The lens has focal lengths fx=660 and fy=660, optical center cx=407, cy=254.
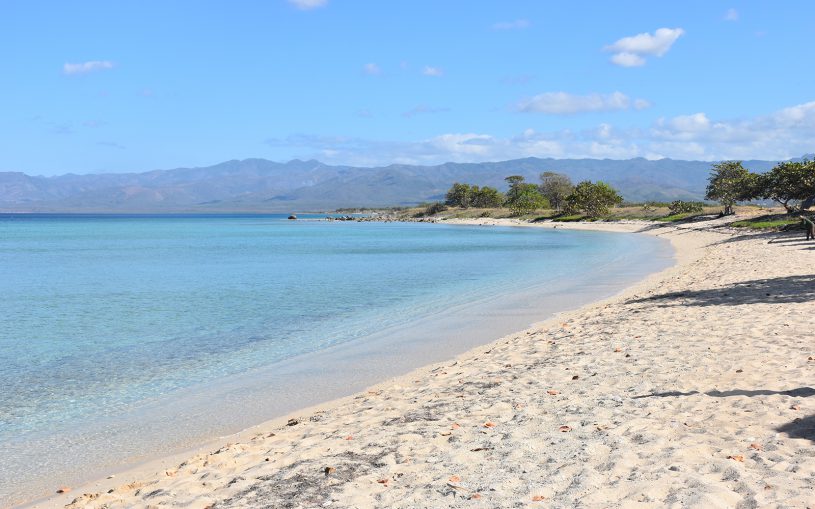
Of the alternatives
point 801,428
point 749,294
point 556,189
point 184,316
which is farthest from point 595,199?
point 801,428

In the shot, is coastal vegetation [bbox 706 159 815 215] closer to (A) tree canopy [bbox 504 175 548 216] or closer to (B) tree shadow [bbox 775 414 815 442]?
(B) tree shadow [bbox 775 414 815 442]

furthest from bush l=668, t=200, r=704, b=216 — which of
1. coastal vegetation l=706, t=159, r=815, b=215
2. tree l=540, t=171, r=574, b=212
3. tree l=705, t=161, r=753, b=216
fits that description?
tree l=540, t=171, r=574, b=212

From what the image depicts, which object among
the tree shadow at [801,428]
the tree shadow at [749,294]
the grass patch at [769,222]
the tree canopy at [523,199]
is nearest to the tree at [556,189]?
the tree canopy at [523,199]

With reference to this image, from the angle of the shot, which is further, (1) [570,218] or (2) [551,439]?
(1) [570,218]

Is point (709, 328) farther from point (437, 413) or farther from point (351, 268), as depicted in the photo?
point (351, 268)

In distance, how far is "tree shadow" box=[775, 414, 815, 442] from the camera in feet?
25.3

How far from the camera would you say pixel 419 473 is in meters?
7.48

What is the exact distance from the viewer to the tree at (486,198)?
194125 mm

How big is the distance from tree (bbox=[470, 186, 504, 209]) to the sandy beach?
18093 cm

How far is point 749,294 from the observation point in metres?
20.0

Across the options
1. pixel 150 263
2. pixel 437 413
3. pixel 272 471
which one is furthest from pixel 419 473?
pixel 150 263

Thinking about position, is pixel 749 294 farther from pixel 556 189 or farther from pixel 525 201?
pixel 556 189

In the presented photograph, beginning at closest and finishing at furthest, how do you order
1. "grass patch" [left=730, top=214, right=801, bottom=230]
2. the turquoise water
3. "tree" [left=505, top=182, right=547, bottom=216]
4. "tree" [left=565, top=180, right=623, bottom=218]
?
1. the turquoise water
2. "grass patch" [left=730, top=214, right=801, bottom=230]
3. "tree" [left=565, top=180, right=623, bottom=218]
4. "tree" [left=505, top=182, right=547, bottom=216]

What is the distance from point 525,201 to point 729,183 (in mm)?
81385
